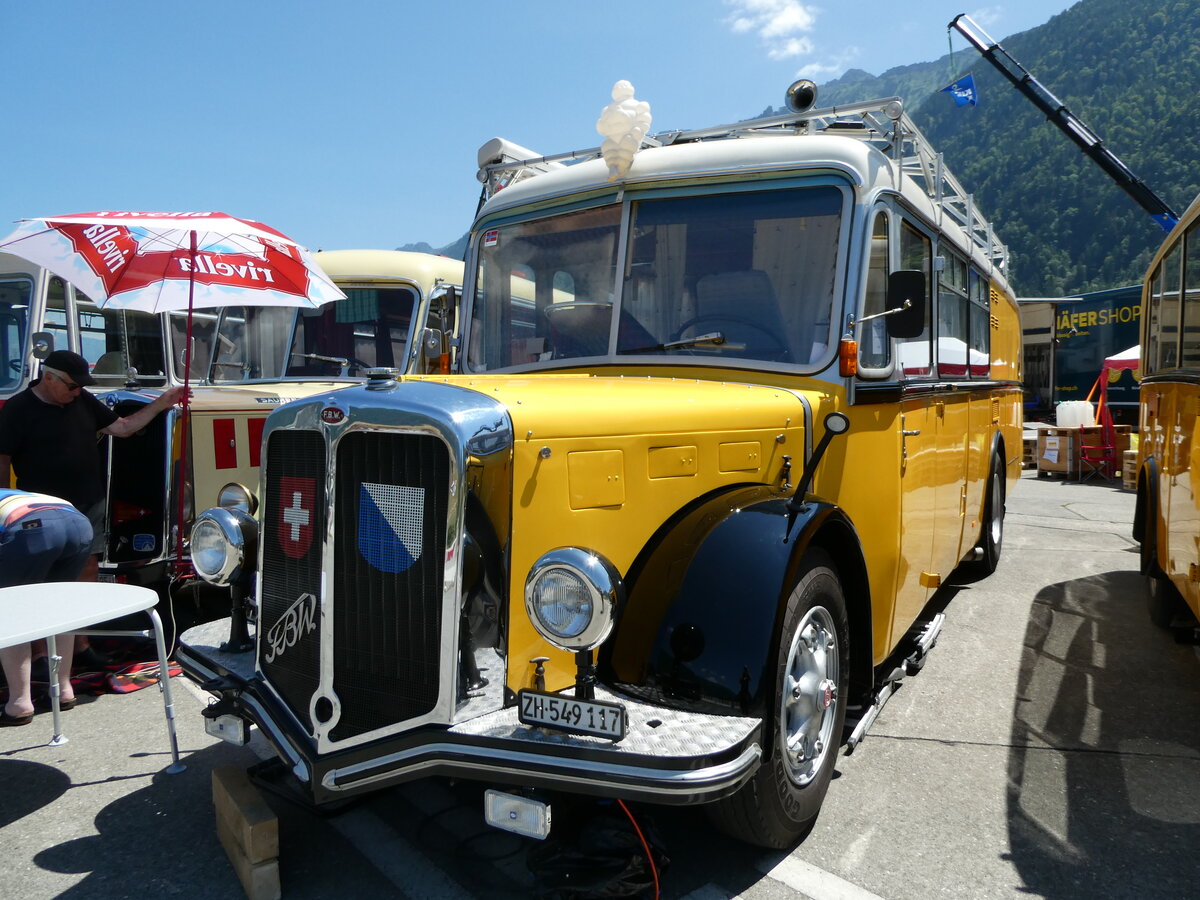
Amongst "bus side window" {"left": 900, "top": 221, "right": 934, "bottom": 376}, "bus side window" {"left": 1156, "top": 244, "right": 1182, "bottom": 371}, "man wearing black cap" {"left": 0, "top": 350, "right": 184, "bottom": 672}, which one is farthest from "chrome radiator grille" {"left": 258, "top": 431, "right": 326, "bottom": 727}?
"bus side window" {"left": 1156, "top": 244, "right": 1182, "bottom": 371}

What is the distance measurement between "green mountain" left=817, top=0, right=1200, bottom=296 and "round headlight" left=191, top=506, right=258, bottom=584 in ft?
220

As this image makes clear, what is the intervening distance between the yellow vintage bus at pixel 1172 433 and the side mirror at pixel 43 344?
7.27 metres

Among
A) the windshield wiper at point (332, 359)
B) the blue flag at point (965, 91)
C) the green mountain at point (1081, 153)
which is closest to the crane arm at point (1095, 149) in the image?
the blue flag at point (965, 91)

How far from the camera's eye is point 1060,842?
9.61 feet

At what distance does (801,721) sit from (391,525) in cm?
149

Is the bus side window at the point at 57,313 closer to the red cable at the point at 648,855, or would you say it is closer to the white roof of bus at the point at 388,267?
the white roof of bus at the point at 388,267

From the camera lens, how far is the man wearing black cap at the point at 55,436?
469 cm

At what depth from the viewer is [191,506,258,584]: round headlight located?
286cm

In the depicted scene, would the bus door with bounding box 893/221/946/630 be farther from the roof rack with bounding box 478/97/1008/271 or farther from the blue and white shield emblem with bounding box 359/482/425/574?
the blue and white shield emblem with bounding box 359/482/425/574

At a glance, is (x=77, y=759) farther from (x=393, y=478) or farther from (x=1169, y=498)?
(x=1169, y=498)

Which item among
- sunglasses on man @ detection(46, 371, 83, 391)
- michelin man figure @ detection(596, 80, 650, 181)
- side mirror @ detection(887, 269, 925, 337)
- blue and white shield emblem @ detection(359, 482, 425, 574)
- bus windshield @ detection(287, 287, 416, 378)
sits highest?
michelin man figure @ detection(596, 80, 650, 181)

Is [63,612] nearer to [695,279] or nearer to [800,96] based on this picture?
[695,279]

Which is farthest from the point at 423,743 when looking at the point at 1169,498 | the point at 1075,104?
the point at 1075,104

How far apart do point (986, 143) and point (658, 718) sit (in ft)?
396
